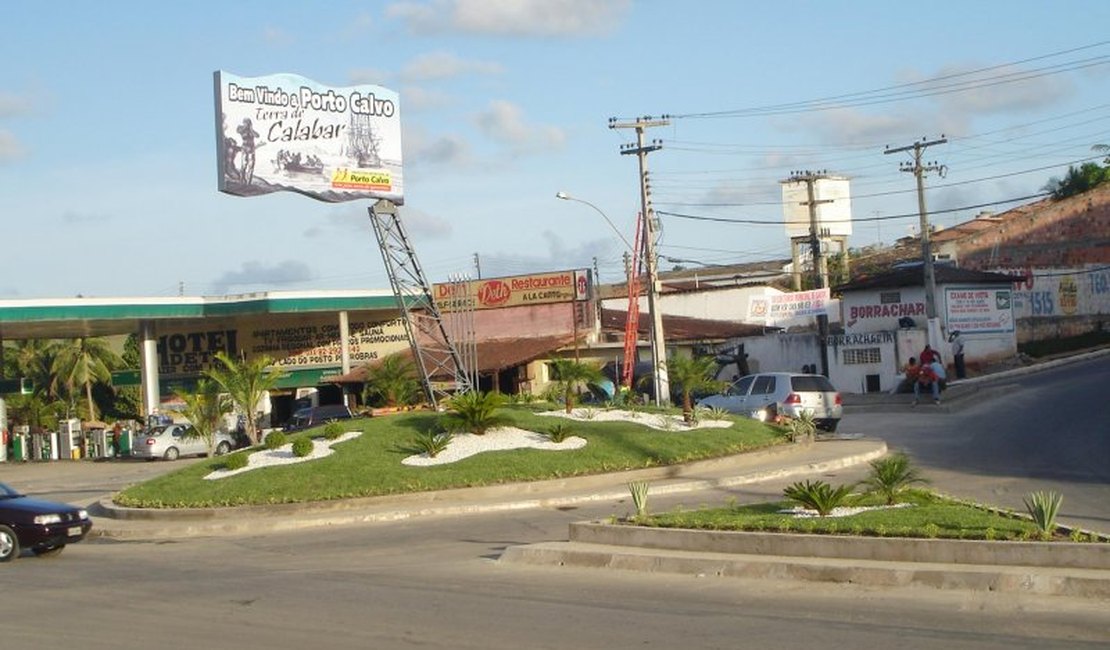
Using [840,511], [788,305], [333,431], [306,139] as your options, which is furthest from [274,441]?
[788,305]

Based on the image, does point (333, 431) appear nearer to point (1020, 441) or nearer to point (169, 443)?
point (1020, 441)

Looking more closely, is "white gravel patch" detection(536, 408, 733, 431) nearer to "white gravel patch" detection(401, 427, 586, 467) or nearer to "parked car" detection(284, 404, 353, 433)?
"white gravel patch" detection(401, 427, 586, 467)

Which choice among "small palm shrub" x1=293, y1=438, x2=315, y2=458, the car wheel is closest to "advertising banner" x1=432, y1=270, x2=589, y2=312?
"small palm shrub" x1=293, y1=438, x2=315, y2=458

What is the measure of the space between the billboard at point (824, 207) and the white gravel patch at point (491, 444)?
48.7m

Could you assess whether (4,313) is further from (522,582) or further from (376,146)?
(522,582)

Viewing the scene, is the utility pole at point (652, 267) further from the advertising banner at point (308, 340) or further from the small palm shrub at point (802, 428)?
the advertising banner at point (308, 340)

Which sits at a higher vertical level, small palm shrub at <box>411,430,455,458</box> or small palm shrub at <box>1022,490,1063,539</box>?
small palm shrub at <box>411,430,455,458</box>

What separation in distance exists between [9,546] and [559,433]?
11.2 metres

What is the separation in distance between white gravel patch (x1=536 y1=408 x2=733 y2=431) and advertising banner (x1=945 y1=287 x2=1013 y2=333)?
2677 cm

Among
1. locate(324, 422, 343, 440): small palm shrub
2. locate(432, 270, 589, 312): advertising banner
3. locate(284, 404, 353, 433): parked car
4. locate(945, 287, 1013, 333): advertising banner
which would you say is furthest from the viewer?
locate(945, 287, 1013, 333): advertising banner

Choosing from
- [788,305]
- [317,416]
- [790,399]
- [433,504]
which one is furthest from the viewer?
[788,305]

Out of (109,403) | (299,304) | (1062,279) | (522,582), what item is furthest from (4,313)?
(1062,279)

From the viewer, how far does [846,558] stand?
12922 mm

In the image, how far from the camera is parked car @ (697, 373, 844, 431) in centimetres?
3272
